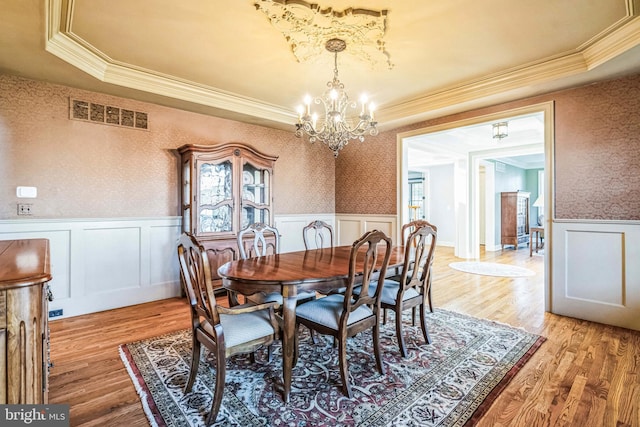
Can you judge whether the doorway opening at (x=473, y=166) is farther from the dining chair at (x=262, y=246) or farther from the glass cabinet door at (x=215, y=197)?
the glass cabinet door at (x=215, y=197)

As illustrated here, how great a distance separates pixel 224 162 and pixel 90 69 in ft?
5.10

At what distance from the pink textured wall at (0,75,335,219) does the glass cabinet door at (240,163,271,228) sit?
0.61 metres

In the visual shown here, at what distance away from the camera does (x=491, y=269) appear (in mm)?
5633

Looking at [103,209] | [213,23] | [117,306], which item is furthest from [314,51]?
[117,306]

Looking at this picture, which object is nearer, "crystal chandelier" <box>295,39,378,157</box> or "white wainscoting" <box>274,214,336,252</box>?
"crystal chandelier" <box>295,39,378,157</box>

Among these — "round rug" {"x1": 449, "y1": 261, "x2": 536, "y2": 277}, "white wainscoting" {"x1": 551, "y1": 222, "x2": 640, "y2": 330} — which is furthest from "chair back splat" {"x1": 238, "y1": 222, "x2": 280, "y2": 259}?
"round rug" {"x1": 449, "y1": 261, "x2": 536, "y2": 277}

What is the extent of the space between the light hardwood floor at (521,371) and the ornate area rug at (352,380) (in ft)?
0.34

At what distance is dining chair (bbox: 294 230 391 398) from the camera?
188 centimetres

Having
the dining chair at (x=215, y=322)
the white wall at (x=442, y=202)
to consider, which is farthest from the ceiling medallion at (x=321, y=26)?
the white wall at (x=442, y=202)

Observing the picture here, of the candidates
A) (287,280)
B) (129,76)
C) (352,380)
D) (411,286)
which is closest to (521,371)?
(411,286)

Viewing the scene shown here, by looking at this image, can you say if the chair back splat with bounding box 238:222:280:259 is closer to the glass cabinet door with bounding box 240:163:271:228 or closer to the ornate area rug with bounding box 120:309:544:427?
the glass cabinet door with bounding box 240:163:271:228

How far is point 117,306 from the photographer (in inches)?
139

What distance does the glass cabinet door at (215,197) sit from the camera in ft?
12.4

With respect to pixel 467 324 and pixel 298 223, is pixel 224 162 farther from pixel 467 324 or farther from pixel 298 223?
pixel 467 324
